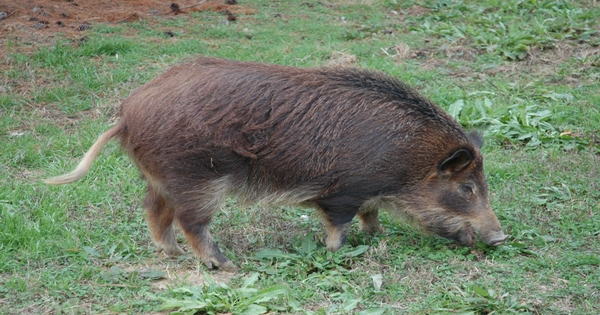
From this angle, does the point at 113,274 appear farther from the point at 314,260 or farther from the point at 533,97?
the point at 533,97

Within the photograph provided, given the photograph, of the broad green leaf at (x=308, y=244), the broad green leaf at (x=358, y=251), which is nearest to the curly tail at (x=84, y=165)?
the broad green leaf at (x=308, y=244)

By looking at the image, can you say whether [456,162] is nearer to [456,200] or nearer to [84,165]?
[456,200]

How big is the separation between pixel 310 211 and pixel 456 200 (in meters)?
1.34

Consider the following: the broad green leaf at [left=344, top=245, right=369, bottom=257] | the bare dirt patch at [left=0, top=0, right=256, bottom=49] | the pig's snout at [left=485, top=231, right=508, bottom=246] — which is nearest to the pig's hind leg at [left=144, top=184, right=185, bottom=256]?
the broad green leaf at [left=344, top=245, right=369, bottom=257]

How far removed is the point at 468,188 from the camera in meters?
5.75

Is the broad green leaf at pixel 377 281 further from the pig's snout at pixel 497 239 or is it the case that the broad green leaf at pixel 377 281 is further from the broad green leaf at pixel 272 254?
the pig's snout at pixel 497 239

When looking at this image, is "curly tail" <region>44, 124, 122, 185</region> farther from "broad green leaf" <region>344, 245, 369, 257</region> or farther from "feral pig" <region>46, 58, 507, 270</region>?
"broad green leaf" <region>344, 245, 369, 257</region>

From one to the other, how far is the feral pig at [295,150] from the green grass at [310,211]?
0.28 metres

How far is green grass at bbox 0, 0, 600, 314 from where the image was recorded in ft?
15.4

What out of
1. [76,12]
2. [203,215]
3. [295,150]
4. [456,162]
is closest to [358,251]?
[295,150]

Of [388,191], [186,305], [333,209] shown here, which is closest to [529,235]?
[388,191]

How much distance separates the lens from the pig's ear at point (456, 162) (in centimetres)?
559

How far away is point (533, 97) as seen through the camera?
862cm

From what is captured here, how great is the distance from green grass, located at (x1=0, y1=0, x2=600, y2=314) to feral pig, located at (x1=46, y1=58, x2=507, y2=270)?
283 mm
